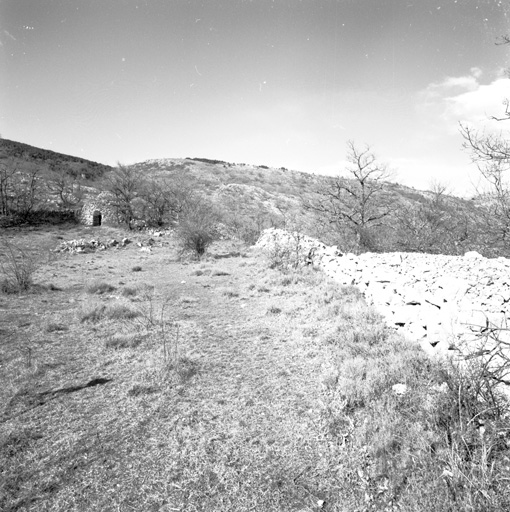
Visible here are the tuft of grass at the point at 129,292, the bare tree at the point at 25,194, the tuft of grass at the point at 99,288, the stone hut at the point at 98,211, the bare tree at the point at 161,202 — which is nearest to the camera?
the tuft of grass at the point at 129,292

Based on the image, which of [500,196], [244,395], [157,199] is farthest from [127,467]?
[157,199]

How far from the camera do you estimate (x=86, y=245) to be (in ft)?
61.2

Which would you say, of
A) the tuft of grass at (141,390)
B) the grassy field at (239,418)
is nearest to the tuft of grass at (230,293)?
the grassy field at (239,418)

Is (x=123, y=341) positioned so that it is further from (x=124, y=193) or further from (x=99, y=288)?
(x=124, y=193)

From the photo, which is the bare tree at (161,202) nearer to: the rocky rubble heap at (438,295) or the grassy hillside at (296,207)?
the grassy hillside at (296,207)

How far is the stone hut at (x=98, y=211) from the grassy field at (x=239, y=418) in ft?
71.1

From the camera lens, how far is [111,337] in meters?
5.81

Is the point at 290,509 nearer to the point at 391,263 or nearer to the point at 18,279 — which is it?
the point at 391,263

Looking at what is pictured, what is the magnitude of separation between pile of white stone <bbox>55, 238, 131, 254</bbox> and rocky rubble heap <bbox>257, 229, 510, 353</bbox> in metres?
16.8

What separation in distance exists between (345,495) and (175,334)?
4426 mm

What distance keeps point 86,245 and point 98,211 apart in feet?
31.7

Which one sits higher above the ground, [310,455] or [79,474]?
[310,455]

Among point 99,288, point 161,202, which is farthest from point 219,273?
point 161,202

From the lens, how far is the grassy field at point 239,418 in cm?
260
